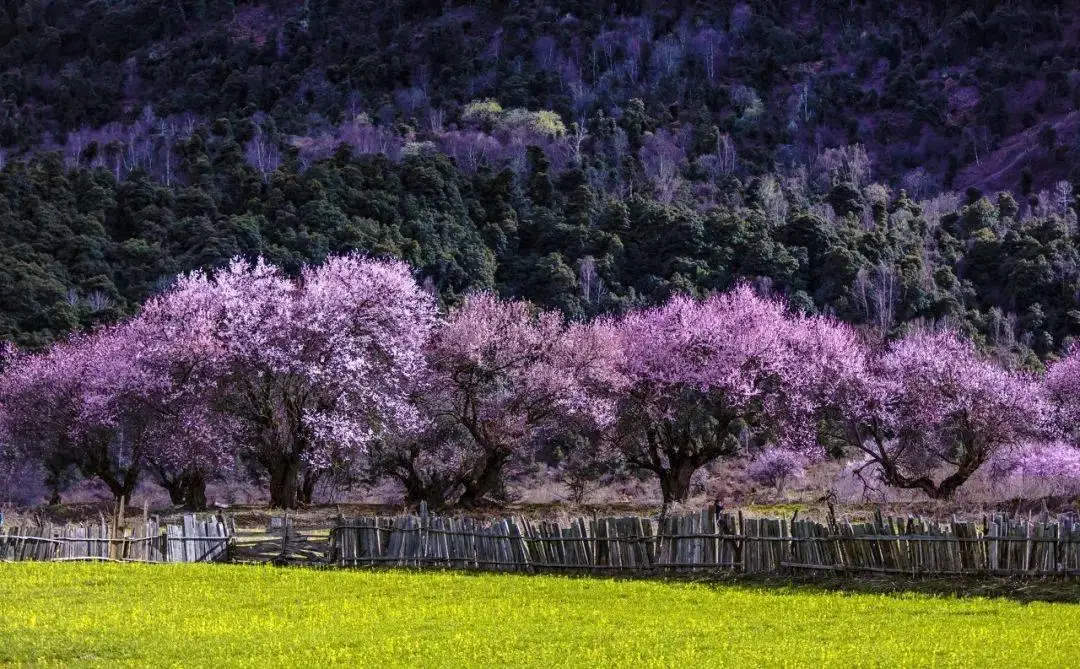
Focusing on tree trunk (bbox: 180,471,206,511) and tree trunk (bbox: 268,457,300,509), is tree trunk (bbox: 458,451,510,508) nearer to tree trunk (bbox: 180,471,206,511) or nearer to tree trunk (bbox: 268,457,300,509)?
tree trunk (bbox: 268,457,300,509)

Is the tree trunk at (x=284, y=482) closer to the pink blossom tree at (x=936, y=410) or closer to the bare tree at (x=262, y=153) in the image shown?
the pink blossom tree at (x=936, y=410)

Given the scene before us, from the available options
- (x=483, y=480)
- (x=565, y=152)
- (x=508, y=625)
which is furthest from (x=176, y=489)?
(x=565, y=152)

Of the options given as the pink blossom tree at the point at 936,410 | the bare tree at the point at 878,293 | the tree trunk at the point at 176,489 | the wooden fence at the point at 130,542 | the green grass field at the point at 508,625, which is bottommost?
the green grass field at the point at 508,625

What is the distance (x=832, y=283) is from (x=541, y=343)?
44450 millimetres

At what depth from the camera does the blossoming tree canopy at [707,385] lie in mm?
53594

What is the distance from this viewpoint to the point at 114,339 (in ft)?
185

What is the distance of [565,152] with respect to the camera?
132625 mm

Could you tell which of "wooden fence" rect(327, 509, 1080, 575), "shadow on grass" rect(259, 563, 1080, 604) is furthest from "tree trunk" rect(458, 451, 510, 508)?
"shadow on grass" rect(259, 563, 1080, 604)

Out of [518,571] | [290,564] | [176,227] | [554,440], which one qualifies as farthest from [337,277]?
[176,227]

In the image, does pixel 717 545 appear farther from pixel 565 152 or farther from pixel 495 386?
pixel 565 152

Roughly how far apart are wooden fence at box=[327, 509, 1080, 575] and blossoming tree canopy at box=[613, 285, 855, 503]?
65.6 feet

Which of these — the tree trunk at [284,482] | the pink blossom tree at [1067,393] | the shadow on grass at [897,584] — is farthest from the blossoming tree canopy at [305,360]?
the pink blossom tree at [1067,393]

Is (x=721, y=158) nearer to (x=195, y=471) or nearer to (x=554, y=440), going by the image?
(x=554, y=440)

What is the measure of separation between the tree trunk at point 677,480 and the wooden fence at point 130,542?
2148 centimetres
